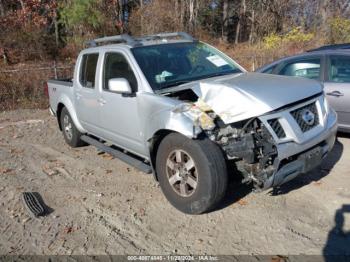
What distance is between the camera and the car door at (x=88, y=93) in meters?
5.80

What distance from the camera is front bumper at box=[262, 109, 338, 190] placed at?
3758 millimetres

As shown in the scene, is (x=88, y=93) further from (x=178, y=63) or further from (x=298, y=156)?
(x=298, y=156)

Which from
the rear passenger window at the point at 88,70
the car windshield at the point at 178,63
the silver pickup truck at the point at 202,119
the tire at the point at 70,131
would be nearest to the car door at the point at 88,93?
the rear passenger window at the point at 88,70

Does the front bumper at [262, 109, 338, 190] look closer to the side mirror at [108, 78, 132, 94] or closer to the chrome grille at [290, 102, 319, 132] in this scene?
the chrome grille at [290, 102, 319, 132]

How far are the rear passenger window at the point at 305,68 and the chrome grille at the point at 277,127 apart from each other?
316 centimetres

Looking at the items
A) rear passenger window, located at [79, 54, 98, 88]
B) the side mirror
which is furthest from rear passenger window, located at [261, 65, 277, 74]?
the side mirror

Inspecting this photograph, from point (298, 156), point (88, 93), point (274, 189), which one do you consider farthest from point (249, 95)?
point (88, 93)

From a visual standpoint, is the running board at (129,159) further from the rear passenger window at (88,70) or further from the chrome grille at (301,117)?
the chrome grille at (301,117)

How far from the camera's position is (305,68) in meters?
6.77

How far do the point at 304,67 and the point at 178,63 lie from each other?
2770mm

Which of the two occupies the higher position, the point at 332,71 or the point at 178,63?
the point at 178,63

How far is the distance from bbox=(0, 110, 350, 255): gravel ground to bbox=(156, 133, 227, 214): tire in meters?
0.21

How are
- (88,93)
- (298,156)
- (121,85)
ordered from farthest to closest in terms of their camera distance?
(88,93) → (121,85) → (298,156)

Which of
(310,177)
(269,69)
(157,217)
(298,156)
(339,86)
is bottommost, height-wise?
(157,217)
